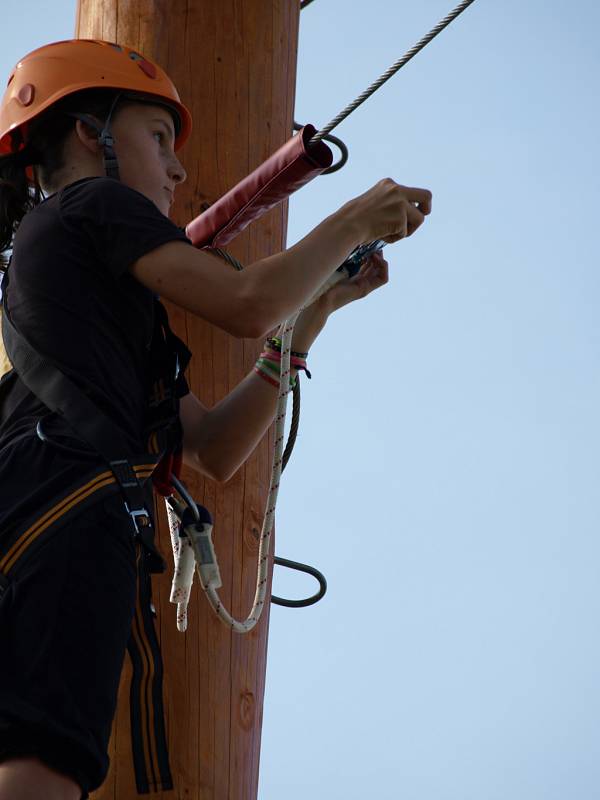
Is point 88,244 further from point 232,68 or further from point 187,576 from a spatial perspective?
point 232,68

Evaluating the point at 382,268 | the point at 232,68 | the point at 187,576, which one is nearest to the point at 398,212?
the point at 382,268

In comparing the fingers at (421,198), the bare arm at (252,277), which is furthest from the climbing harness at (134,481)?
the fingers at (421,198)

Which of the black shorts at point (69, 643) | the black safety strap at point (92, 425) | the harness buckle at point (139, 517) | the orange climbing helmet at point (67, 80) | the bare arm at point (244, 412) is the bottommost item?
the black shorts at point (69, 643)

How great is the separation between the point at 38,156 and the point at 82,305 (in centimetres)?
43

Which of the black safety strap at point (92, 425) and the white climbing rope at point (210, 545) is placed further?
the white climbing rope at point (210, 545)

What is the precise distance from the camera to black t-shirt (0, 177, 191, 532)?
154 centimetres

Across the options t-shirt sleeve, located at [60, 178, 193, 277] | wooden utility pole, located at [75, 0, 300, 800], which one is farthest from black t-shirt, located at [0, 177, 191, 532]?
wooden utility pole, located at [75, 0, 300, 800]

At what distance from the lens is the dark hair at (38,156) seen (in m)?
1.88

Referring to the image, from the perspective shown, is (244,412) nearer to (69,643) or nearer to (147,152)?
(147,152)

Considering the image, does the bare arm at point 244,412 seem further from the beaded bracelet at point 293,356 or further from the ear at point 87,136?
the ear at point 87,136

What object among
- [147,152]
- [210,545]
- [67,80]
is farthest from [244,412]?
[67,80]

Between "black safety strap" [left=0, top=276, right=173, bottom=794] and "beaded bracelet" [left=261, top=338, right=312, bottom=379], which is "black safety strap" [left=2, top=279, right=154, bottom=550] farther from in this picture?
"beaded bracelet" [left=261, top=338, right=312, bottom=379]

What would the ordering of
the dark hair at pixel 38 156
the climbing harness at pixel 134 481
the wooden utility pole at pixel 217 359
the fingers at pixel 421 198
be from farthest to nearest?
the wooden utility pole at pixel 217 359 < the dark hair at pixel 38 156 < the fingers at pixel 421 198 < the climbing harness at pixel 134 481

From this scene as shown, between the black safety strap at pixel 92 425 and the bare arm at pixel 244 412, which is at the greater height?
the bare arm at pixel 244 412
